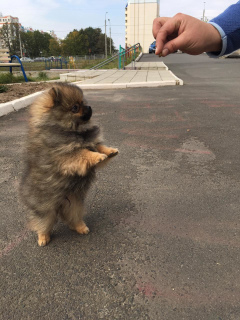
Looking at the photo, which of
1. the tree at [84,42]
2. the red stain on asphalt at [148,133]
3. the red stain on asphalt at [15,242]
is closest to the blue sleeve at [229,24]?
the red stain on asphalt at [15,242]

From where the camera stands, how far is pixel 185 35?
1.54 meters

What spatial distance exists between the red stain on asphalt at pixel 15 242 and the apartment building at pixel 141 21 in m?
52.7

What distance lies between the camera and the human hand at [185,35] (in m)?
1.55

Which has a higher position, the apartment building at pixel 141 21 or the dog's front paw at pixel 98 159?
the apartment building at pixel 141 21

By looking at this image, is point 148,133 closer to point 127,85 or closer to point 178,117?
point 178,117

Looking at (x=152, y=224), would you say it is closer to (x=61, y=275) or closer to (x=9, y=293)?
(x=61, y=275)

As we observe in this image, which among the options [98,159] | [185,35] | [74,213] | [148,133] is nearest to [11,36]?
[148,133]

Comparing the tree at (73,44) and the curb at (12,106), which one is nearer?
the curb at (12,106)

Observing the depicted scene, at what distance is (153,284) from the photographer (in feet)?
6.72

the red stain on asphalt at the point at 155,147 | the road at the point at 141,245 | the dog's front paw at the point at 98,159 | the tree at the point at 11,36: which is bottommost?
the road at the point at 141,245

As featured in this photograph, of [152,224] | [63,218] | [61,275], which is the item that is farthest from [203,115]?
[61,275]

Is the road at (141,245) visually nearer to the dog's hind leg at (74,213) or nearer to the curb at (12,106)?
the dog's hind leg at (74,213)

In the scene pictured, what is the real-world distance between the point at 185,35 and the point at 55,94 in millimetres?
1162

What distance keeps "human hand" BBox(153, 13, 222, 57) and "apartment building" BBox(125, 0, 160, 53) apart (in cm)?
5287
